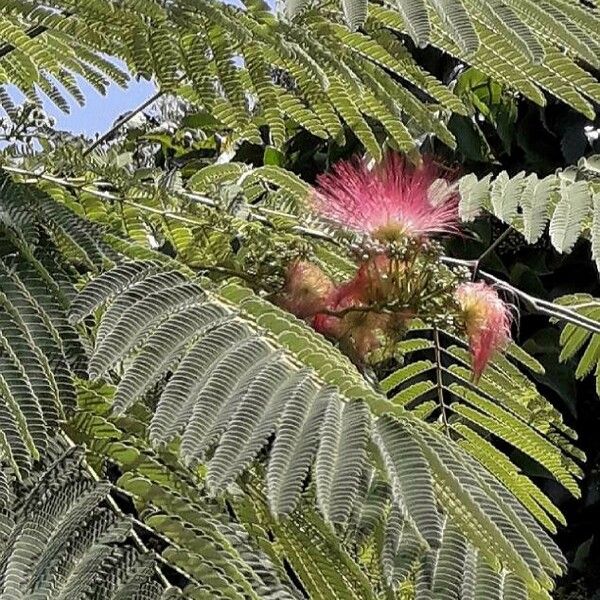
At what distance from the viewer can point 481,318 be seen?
1.01 metres

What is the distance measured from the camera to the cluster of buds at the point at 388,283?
0.94m

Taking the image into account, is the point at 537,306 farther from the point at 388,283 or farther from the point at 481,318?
the point at 388,283

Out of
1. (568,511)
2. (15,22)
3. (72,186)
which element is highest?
(15,22)

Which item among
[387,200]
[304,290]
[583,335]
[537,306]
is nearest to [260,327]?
[304,290]

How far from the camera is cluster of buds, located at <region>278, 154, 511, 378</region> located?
3.09 ft

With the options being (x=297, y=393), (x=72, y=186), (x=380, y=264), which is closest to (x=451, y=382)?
(x=380, y=264)

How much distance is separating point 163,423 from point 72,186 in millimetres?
321

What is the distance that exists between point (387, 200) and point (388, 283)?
0.10 metres

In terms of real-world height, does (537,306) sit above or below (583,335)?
above

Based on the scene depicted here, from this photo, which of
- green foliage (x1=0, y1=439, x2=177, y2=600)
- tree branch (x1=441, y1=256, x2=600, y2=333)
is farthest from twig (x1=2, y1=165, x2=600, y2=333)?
green foliage (x1=0, y1=439, x2=177, y2=600)

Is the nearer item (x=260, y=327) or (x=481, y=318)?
(x=260, y=327)

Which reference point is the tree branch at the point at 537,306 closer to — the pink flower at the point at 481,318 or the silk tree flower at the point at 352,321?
the pink flower at the point at 481,318

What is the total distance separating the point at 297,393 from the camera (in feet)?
2.33

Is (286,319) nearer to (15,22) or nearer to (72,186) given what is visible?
(72,186)
